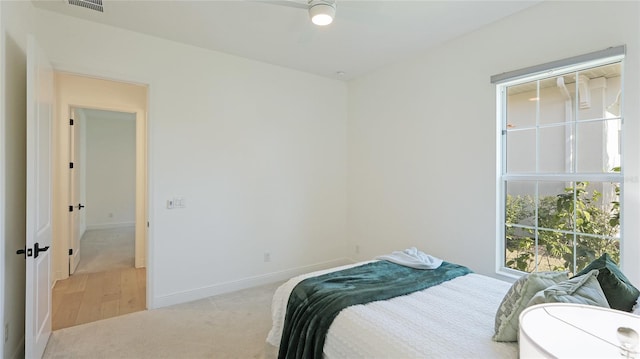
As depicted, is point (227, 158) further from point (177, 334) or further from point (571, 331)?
point (571, 331)

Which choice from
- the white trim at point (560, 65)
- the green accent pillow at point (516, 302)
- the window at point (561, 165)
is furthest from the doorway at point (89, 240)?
the white trim at point (560, 65)

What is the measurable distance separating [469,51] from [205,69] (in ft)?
9.01

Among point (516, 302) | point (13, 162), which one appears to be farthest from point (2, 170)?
point (516, 302)

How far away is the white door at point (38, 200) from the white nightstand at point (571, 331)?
2590 millimetres

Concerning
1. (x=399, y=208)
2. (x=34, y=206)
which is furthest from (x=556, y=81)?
(x=34, y=206)

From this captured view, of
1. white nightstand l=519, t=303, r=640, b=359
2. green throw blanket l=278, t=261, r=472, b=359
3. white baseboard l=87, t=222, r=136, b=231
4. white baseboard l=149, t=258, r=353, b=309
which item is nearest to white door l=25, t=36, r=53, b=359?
white baseboard l=149, t=258, r=353, b=309

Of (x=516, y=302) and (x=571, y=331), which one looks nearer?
(x=571, y=331)

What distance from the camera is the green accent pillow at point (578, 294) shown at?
3.83 feet

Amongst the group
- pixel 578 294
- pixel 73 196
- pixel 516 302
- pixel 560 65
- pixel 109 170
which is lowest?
pixel 516 302

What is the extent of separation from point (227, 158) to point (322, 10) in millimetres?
2011

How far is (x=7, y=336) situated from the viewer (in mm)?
1952

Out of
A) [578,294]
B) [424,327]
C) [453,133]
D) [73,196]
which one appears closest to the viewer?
[578,294]

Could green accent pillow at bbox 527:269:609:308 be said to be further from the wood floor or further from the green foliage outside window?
the wood floor

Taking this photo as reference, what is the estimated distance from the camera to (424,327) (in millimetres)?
1513
